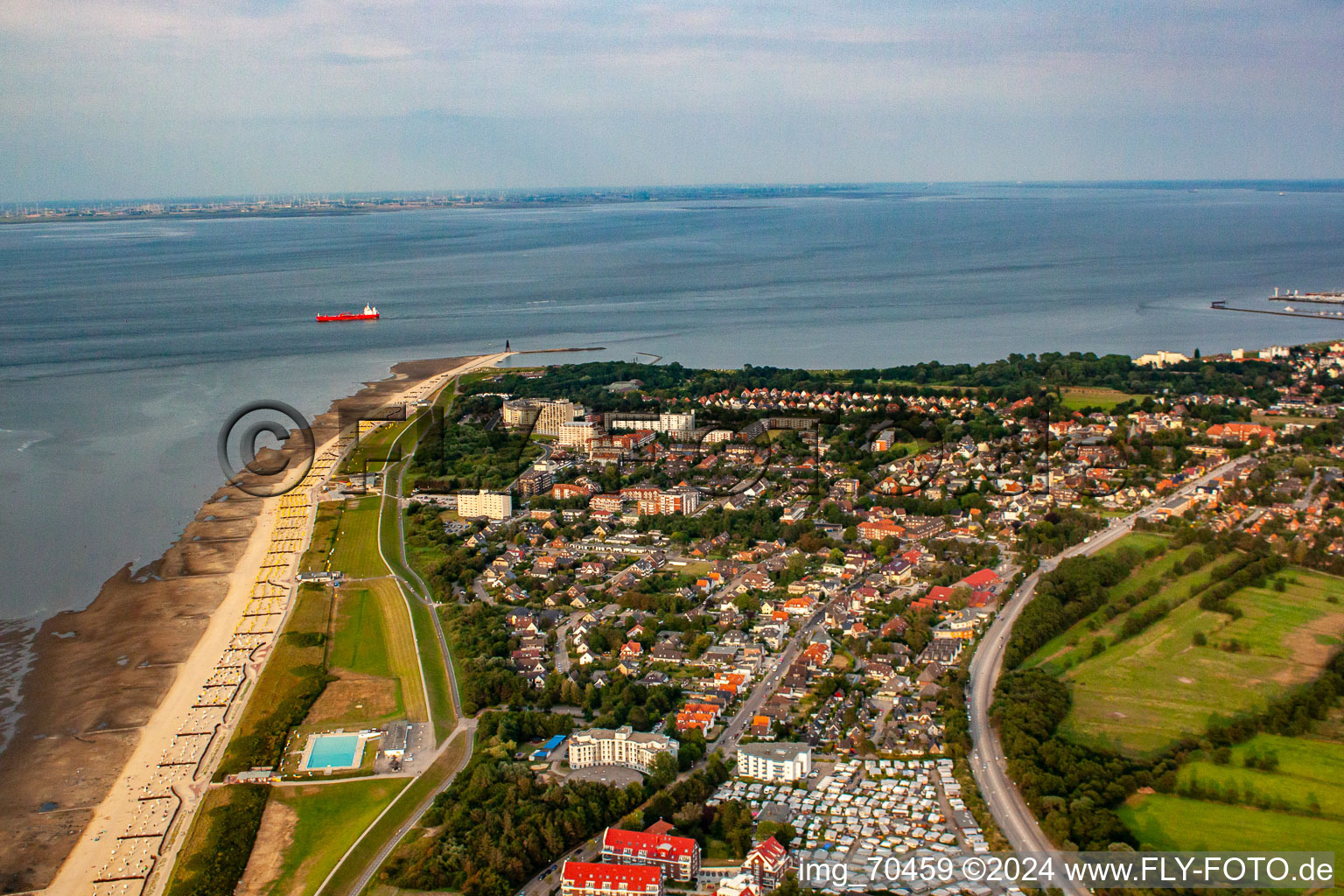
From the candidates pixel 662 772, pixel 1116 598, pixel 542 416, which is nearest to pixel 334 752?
pixel 662 772

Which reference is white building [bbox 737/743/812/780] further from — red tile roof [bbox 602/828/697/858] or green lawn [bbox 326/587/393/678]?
green lawn [bbox 326/587/393/678]

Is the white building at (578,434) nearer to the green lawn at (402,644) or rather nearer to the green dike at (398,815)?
the green lawn at (402,644)

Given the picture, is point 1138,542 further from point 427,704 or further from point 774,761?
point 427,704

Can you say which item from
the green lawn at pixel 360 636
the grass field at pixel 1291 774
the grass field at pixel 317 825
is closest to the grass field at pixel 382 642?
the green lawn at pixel 360 636

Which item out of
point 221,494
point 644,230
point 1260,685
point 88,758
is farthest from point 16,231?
point 1260,685

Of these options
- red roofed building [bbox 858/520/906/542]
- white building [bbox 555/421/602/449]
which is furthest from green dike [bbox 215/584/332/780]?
white building [bbox 555/421/602/449]

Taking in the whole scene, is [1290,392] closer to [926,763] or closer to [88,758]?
[926,763]
